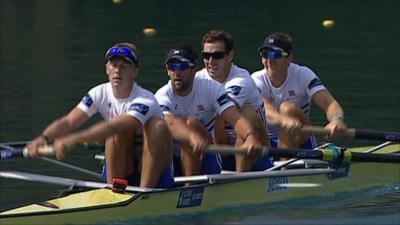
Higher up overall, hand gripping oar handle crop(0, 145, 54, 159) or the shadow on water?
hand gripping oar handle crop(0, 145, 54, 159)

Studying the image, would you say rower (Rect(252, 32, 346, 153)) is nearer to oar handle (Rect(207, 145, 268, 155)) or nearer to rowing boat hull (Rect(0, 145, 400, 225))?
rowing boat hull (Rect(0, 145, 400, 225))

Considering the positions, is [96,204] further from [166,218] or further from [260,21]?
[260,21]

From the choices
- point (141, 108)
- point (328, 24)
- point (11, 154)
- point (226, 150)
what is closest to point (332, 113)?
point (226, 150)

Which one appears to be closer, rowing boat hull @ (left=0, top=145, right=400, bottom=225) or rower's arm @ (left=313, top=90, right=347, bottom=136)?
rowing boat hull @ (left=0, top=145, right=400, bottom=225)

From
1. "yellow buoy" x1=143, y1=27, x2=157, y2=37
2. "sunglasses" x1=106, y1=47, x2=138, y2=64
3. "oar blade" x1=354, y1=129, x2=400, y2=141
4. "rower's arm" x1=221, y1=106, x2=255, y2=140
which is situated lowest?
"oar blade" x1=354, y1=129, x2=400, y2=141

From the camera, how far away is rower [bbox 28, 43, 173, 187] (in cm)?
905

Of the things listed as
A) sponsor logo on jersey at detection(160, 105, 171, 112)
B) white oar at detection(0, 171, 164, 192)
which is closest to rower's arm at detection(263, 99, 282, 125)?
sponsor logo on jersey at detection(160, 105, 171, 112)

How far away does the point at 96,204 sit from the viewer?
8.97 m

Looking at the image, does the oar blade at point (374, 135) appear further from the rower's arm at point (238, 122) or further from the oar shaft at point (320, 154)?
the rower's arm at point (238, 122)

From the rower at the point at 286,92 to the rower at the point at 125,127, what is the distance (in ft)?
5.82

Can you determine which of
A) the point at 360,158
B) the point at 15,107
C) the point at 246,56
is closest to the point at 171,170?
the point at 360,158

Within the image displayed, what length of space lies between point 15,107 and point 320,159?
238 inches

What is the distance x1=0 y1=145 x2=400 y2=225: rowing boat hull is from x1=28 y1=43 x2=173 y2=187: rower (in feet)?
0.68

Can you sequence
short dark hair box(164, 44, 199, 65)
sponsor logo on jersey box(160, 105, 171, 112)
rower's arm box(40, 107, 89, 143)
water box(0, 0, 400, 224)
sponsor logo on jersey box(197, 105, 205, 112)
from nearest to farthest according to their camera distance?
rower's arm box(40, 107, 89, 143) < short dark hair box(164, 44, 199, 65) < sponsor logo on jersey box(160, 105, 171, 112) < sponsor logo on jersey box(197, 105, 205, 112) < water box(0, 0, 400, 224)
